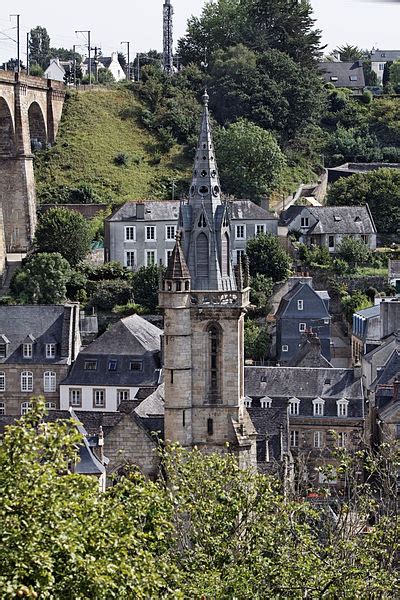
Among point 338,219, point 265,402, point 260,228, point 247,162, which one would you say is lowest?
point 265,402

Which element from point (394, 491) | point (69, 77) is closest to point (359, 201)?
point (69, 77)

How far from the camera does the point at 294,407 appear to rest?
73875 mm

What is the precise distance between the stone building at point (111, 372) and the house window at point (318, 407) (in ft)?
23.3

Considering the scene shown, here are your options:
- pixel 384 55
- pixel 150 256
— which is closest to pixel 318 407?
pixel 150 256

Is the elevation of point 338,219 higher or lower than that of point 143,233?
higher

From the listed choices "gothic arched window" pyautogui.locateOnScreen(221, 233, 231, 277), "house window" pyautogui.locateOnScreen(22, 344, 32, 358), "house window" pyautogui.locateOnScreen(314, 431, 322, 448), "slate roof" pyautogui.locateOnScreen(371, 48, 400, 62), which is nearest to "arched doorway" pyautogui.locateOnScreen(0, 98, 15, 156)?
"house window" pyautogui.locateOnScreen(22, 344, 32, 358)

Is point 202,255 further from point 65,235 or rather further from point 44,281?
point 65,235

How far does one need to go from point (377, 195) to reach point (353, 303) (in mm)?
14110

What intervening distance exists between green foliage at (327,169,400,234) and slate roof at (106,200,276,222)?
28.6ft

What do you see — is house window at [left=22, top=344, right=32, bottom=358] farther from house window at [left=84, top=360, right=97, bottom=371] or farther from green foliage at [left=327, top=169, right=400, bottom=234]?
green foliage at [left=327, top=169, right=400, bottom=234]

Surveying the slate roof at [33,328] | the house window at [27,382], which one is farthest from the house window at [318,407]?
the house window at [27,382]

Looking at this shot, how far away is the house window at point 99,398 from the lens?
249 feet

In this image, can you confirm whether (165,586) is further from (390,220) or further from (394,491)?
(390,220)

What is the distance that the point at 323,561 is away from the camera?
109ft
